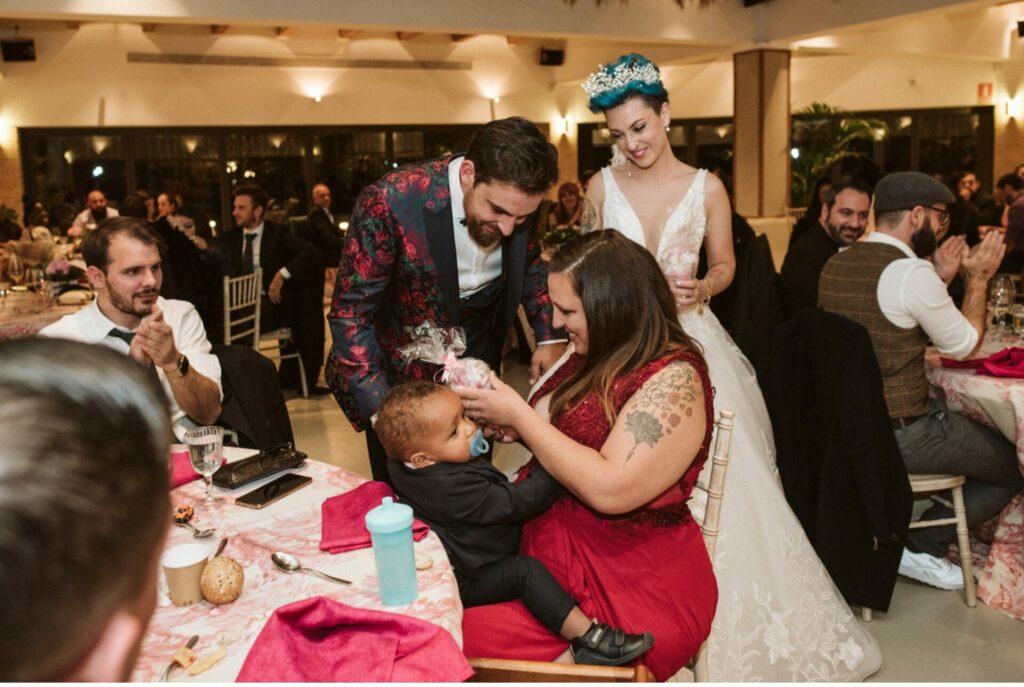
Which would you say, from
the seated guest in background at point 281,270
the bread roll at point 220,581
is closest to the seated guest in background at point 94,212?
the seated guest in background at point 281,270

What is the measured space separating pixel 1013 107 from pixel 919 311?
14.3 metres

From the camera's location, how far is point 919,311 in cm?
305

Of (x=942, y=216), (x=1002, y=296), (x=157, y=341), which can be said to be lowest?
(x=1002, y=296)

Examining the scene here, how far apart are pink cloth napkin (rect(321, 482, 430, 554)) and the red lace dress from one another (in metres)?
0.33

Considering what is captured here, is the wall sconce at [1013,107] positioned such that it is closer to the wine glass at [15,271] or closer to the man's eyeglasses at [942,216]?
→ the man's eyeglasses at [942,216]

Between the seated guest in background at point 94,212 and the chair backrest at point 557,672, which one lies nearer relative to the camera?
the chair backrest at point 557,672

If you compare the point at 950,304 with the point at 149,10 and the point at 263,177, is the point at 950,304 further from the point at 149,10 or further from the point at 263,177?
the point at 263,177

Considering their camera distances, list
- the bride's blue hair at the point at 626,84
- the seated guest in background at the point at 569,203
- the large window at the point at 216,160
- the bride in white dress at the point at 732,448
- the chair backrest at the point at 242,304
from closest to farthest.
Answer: the bride in white dress at the point at 732,448 < the bride's blue hair at the point at 626,84 < the chair backrest at the point at 242,304 < the seated guest in background at the point at 569,203 < the large window at the point at 216,160

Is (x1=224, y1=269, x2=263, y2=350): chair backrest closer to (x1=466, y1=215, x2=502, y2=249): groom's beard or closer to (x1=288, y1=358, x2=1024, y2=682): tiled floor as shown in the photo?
(x1=288, y1=358, x2=1024, y2=682): tiled floor

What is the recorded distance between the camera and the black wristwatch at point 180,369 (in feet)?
8.25

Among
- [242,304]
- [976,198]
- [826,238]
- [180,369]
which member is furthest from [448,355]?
[976,198]

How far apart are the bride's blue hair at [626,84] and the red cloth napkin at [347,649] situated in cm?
222

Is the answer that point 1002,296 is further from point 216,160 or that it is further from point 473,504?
point 216,160

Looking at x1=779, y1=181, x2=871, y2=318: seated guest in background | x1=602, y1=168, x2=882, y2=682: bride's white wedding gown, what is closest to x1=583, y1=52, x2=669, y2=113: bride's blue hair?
x1=602, y1=168, x2=882, y2=682: bride's white wedding gown
